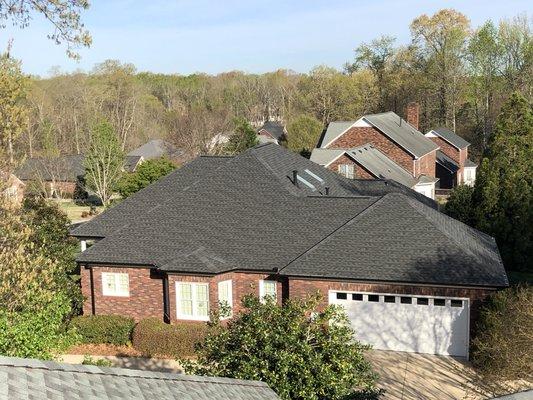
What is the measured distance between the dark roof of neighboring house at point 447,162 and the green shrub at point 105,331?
44.7 meters

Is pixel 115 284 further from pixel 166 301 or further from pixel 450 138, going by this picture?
pixel 450 138

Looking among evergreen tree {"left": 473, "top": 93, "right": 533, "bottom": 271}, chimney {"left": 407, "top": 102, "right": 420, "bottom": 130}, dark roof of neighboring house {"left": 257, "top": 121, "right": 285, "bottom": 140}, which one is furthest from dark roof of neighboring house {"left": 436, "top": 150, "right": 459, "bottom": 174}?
dark roof of neighboring house {"left": 257, "top": 121, "right": 285, "bottom": 140}

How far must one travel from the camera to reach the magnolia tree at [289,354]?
10641 mm

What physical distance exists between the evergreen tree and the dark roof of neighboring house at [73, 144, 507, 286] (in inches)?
271

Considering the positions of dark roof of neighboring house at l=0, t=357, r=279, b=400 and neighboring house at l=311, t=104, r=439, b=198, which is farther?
neighboring house at l=311, t=104, r=439, b=198

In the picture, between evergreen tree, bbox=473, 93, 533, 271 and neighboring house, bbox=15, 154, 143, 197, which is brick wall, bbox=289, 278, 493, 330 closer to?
evergreen tree, bbox=473, 93, 533, 271

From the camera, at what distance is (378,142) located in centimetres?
4744

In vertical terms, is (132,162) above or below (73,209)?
above

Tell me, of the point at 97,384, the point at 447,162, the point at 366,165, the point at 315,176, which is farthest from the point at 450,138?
the point at 97,384

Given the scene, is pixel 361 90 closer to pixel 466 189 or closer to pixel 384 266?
pixel 466 189

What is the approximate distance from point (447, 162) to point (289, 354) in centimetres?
5179

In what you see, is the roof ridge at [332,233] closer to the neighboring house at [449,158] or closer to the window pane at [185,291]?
the window pane at [185,291]

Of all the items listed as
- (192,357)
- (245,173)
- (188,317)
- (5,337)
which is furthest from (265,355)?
(245,173)

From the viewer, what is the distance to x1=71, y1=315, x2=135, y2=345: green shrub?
20.4 m
